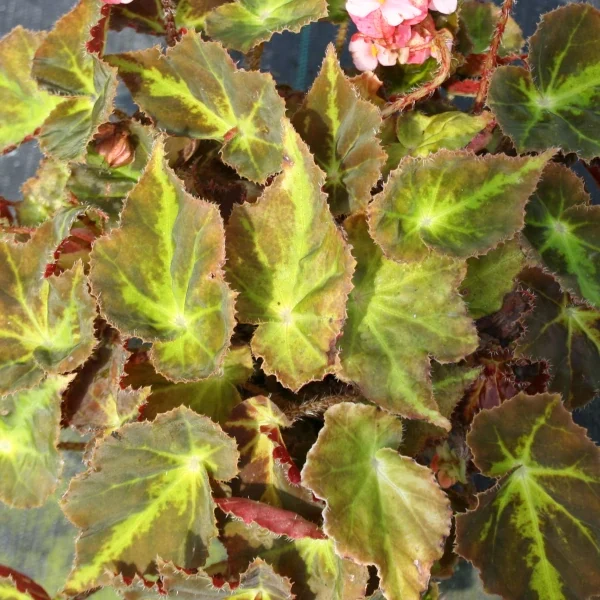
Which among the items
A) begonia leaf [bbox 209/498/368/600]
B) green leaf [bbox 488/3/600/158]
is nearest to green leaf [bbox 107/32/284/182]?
green leaf [bbox 488/3/600/158]

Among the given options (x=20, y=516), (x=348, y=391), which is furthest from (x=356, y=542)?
(x=20, y=516)

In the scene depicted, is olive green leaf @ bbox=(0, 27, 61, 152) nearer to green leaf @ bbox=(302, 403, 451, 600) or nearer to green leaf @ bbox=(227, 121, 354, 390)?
green leaf @ bbox=(227, 121, 354, 390)

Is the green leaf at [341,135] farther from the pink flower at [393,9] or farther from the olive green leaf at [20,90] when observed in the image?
the olive green leaf at [20,90]

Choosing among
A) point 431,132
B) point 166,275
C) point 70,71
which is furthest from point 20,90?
point 431,132

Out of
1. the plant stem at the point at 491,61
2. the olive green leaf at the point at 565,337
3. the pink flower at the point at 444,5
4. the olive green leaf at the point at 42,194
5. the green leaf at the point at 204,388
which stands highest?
the pink flower at the point at 444,5

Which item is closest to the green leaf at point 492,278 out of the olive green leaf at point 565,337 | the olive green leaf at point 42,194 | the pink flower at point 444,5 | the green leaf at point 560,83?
the olive green leaf at point 565,337

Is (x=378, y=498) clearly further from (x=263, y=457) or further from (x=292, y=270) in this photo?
(x=292, y=270)
